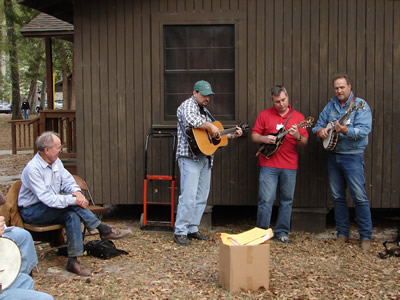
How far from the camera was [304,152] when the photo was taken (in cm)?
734

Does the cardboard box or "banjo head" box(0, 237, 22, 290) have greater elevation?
"banjo head" box(0, 237, 22, 290)

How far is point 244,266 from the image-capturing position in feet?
15.4

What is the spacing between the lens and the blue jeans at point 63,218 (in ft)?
17.5

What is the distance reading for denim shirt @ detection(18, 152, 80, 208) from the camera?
5266 mm

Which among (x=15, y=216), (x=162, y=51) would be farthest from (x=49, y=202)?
(x=162, y=51)

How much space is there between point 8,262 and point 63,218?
1.86 metres

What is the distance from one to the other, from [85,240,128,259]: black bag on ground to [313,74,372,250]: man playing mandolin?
275 centimetres

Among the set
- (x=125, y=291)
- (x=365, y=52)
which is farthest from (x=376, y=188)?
(x=125, y=291)

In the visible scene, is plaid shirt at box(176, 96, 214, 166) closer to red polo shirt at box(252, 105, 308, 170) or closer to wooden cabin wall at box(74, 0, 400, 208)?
red polo shirt at box(252, 105, 308, 170)

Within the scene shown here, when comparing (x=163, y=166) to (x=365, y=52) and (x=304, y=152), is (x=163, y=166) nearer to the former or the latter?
(x=304, y=152)

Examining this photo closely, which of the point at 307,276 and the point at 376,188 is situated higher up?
the point at 376,188

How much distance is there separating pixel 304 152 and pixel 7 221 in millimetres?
3936

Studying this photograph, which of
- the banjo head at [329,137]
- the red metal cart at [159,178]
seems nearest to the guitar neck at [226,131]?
the red metal cart at [159,178]

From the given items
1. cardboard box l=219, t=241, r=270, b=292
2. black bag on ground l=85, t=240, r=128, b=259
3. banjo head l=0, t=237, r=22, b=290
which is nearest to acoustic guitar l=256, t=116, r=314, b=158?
cardboard box l=219, t=241, r=270, b=292
